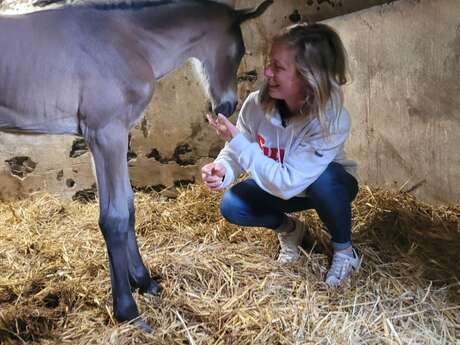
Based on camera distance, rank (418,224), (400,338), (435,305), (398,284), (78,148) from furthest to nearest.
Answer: (78,148)
(418,224)
(398,284)
(435,305)
(400,338)

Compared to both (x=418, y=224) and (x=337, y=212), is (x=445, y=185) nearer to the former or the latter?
(x=418, y=224)

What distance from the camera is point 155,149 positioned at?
10.1 feet

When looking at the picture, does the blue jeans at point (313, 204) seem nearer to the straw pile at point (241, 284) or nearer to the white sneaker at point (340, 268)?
the white sneaker at point (340, 268)

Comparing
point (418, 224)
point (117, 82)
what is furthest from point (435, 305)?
point (117, 82)

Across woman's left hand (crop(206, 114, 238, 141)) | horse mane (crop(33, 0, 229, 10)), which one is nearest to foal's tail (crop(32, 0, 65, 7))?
horse mane (crop(33, 0, 229, 10))

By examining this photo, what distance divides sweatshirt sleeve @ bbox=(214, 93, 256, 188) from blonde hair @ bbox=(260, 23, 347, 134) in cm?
26

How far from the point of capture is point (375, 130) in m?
2.56

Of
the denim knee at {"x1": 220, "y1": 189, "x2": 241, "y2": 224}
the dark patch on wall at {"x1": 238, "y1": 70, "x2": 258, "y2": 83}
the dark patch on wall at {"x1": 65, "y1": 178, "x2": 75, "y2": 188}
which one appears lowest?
the dark patch on wall at {"x1": 65, "y1": 178, "x2": 75, "y2": 188}

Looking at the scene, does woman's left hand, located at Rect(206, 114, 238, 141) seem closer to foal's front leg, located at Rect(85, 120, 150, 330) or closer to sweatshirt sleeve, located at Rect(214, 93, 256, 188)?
sweatshirt sleeve, located at Rect(214, 93, 256, 188)

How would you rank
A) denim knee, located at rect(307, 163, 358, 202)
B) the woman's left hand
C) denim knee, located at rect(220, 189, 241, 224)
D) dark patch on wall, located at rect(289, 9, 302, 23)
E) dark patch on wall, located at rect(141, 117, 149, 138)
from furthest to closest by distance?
dark patch on wall, located at rect(141, 117, 149, 138) → dark patch on wall, located at rect(289, 9, 302, 23) → denim knee, located at rect(220, 189, 241, 224) → denim knee, located at rect(307, 163, 358, 202) → the woman's left hand

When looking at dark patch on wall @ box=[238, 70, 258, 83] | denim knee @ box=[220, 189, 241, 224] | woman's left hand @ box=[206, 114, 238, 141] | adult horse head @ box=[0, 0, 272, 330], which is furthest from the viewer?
dark patch on wall @ box=[238, 70, 258, 83]

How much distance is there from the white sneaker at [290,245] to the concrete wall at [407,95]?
682 millimetres

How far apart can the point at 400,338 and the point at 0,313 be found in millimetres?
1359

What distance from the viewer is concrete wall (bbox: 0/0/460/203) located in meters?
2.25
